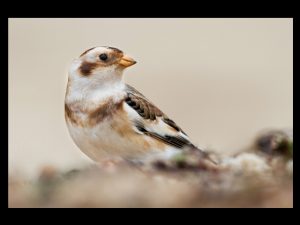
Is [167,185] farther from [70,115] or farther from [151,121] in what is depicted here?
[70,115]

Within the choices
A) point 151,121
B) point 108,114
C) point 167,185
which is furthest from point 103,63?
point 167,185

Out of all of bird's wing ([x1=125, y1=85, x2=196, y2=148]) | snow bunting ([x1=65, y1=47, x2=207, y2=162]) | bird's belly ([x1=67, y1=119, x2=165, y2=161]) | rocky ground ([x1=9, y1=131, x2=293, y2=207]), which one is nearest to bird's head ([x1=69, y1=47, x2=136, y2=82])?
snow bunting ([x1=65, y1=47, x2=207, y2=162])

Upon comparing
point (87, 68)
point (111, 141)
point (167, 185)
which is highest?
point (87, 68)

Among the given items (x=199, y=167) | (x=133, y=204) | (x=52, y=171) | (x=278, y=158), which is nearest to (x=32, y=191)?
(x=52, y=171)

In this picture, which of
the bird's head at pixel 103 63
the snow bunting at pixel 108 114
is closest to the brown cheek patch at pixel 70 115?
the snow bunting at pixel 108 114

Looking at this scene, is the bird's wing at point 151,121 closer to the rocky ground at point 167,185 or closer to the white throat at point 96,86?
the white throat at point 96,86
